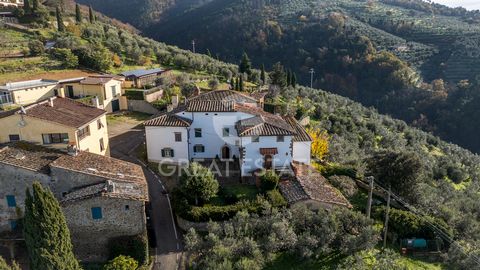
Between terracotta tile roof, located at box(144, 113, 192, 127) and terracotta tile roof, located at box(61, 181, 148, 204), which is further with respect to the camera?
terracotta tile roof, located at box(144, 113, 192, 127)

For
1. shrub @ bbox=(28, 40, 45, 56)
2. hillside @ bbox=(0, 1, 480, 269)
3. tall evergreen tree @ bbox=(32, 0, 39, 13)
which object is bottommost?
hillside @ bbox=(0, 1, 480, 269)

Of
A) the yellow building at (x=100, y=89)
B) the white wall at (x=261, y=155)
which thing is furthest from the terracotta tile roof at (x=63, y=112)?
the yellow building at (x=100, y=89)

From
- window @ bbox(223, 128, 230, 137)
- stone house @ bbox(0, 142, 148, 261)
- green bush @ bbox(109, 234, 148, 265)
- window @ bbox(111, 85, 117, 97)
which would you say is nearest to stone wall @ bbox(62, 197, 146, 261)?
stone house @ bbox(0, 142, 148, 261)

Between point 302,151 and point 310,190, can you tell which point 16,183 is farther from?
point 302,151

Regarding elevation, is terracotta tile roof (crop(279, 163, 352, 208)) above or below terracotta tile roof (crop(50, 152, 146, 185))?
below

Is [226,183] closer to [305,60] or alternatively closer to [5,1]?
[5,1]

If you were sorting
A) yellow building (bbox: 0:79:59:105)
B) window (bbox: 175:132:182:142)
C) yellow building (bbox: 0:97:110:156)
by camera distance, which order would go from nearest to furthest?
yellow building (bbox: 0:97:110:156) < window (bbox: 175:132:182:142) < yellow building (bbox: 0:79:59:105)

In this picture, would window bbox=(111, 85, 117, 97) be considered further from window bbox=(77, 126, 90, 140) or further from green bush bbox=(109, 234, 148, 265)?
green bush bbox=(109, 234, 148, 265)

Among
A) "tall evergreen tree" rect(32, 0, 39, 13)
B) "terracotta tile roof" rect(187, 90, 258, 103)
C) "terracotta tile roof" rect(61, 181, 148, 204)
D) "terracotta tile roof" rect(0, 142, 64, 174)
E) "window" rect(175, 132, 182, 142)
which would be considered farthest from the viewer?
"tall evergreen tree" rect(32, 0, 39, 13)

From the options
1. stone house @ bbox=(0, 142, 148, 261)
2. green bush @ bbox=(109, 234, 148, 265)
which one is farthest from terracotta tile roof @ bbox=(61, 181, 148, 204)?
green bush @ bbox=(109, 234, 148, 265)
